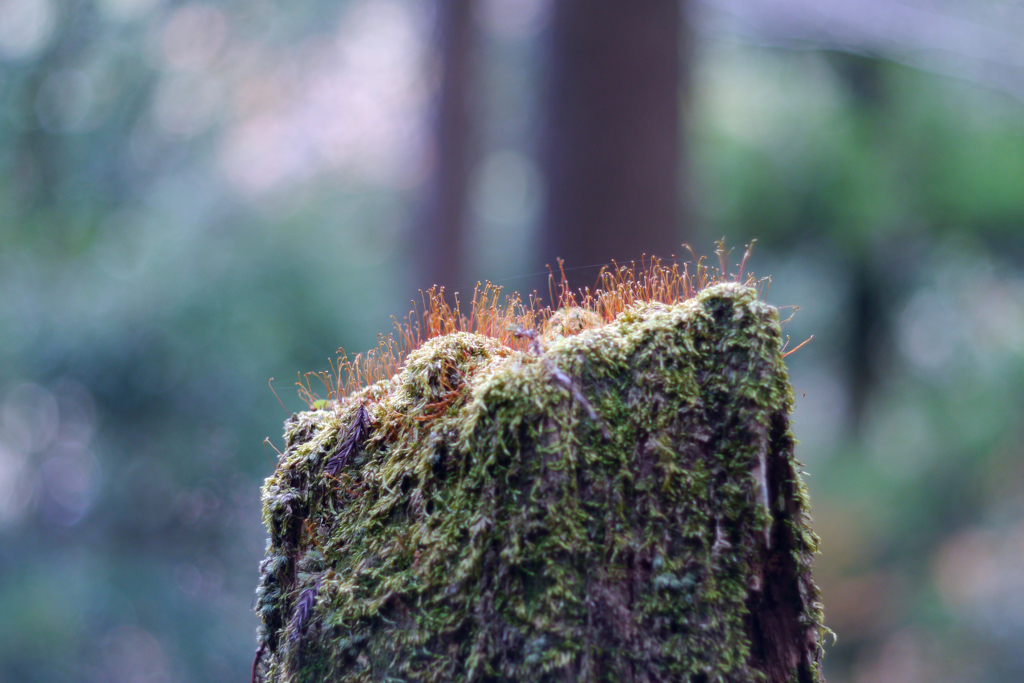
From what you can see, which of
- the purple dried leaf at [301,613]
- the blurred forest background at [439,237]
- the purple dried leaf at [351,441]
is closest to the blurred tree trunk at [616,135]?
the blurred forest background at [439,237]

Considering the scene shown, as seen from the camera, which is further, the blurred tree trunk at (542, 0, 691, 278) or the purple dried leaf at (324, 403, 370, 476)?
the blurred tree trunk at (542, 0, 691, 278)

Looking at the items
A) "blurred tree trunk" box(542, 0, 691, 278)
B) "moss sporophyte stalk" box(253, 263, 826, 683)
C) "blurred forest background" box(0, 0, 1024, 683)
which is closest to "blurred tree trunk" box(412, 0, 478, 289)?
"blurred forest background" box(0, 0, 1024, 683)

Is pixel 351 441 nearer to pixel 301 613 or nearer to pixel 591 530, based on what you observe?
pixel 301 613

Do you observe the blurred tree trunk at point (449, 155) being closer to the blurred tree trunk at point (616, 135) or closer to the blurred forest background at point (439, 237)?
the blurred forest background at point (439, 237)

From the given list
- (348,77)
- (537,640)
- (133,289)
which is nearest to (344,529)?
(537,640)

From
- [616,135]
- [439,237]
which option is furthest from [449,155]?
[616,135]

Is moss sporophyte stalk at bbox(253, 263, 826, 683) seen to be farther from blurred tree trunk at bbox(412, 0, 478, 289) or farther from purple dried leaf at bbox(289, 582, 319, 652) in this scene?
blurred tree trunk at bbox(412, 0, 478, 289)
